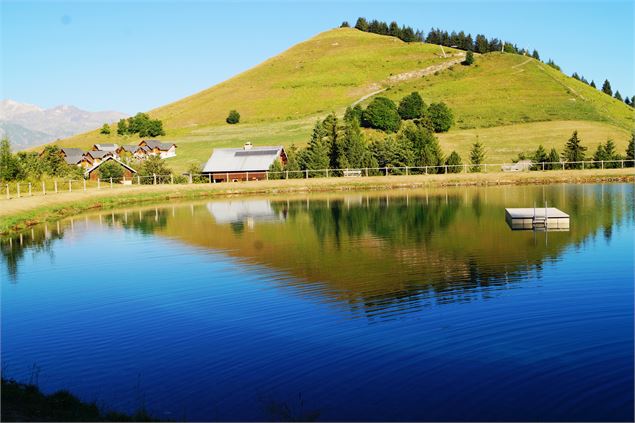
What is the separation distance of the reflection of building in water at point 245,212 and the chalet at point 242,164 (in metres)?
29.6

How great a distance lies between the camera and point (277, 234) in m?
37.8

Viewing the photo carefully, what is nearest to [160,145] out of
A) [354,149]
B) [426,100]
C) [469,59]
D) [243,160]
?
[243,160]

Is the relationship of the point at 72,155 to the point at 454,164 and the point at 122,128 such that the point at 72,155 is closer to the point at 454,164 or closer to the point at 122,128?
the point at 122,128

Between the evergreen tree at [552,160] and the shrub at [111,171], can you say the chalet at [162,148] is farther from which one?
the evergreen tree at [552,160]

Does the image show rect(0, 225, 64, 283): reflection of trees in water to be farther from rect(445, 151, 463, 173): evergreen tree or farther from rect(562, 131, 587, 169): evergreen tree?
rect(562, 131, 587, 169): evergreen tree

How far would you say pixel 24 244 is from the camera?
37.0m

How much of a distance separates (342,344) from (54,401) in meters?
→ 6.75

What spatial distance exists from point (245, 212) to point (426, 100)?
9928cm

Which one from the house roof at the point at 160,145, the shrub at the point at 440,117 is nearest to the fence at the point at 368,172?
the shrub at the point at 440,117

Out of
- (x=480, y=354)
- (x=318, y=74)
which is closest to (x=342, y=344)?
(x=480, y=354)

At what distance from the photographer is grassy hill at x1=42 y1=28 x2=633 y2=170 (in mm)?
116250

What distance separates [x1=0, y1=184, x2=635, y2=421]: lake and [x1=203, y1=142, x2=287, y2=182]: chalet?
59.7 meters

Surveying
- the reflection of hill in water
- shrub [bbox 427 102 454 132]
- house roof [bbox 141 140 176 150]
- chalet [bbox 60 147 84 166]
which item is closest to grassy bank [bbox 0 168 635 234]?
the reflection of hill in water

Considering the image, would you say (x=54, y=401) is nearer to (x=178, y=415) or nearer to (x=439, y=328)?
(x=178, y=415)
